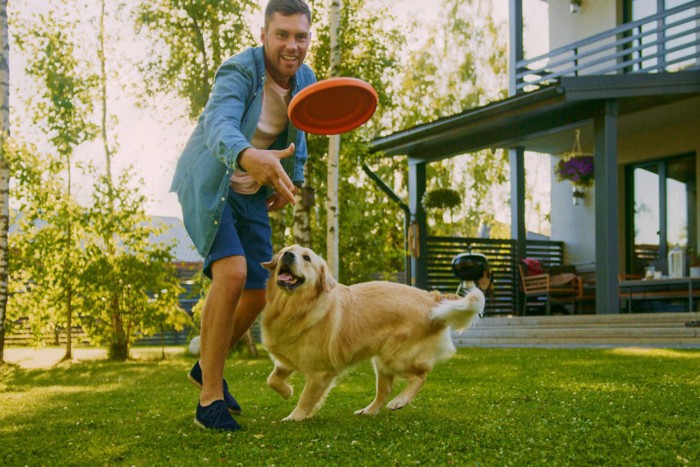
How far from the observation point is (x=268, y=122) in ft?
12.5

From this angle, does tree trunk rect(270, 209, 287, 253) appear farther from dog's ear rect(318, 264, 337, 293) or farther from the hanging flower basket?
dog's ear rect(318, 264, 337, 293)

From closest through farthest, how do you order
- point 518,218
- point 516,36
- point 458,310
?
point 458,310, point 518,218, point 516,36

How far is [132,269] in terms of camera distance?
11.7 meters

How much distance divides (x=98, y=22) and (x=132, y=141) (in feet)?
8.87

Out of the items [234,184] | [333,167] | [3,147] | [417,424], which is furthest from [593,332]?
[3,147]

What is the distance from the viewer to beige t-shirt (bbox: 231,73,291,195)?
3.73 m

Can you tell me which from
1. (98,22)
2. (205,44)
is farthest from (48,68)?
(98,22)

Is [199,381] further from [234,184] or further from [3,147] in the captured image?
[3,147]

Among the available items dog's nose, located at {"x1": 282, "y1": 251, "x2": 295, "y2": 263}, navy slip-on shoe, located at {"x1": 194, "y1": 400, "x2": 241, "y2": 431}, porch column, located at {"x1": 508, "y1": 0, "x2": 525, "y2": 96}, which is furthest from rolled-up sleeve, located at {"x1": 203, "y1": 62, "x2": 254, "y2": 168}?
porch column, located at {"x1": 508, "y1": 0, "x2": 525, "y2": 96}

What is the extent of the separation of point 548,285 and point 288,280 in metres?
9.47

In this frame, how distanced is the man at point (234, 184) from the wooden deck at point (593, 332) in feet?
19.8

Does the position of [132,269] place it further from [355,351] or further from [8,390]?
[355,351]

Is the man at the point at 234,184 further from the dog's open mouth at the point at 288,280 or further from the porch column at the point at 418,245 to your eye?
the porch column at the point at 418,245

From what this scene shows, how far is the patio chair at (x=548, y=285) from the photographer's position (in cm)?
1273
